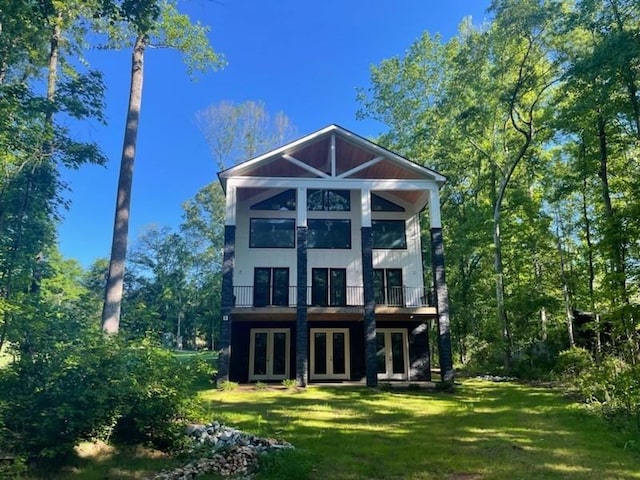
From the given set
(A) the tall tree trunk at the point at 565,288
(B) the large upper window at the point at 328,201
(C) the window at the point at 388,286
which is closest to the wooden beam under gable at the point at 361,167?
(B) the large upper window at the point at 328,201

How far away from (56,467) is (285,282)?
39.0 feet

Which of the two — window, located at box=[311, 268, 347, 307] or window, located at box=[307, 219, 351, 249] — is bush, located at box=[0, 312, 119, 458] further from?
window, located at box=[307, 219, 351, 249]

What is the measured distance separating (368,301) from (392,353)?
9.65 ft

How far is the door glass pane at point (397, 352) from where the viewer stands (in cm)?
1705

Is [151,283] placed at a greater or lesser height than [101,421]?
greater

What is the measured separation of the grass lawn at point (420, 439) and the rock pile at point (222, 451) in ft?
1.07

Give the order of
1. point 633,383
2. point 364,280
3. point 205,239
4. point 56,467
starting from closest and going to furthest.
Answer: point 56,467 < point 633,383 < point 364,280 < point 205,239

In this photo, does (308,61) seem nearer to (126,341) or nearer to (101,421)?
(126,341)

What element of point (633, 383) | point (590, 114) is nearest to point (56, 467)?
point (633, 383)

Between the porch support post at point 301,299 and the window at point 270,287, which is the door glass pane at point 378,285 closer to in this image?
the porch support post at point 301,299

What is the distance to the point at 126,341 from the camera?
7133 millimetres

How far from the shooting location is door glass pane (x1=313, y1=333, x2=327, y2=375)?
16.8 meters

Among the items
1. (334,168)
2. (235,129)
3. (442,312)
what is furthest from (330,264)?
(235,129)

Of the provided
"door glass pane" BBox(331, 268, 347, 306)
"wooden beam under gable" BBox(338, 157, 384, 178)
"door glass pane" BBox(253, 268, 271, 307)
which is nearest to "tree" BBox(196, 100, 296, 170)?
"door glass pane" BBox(253, 268, 271, 307)
